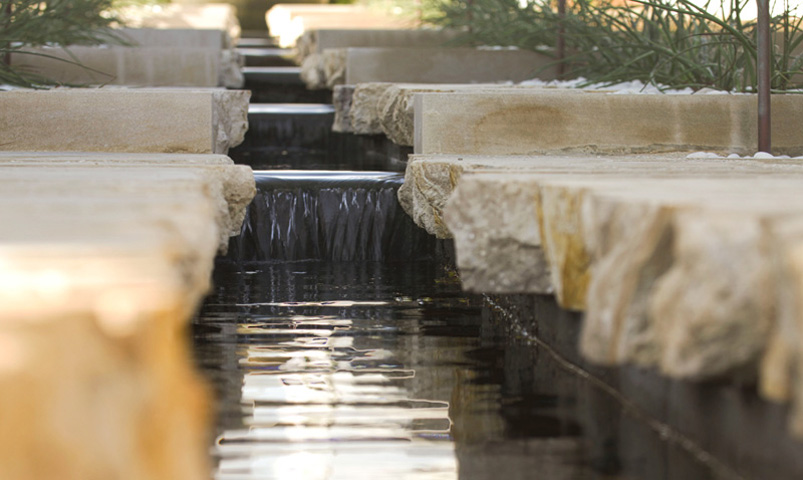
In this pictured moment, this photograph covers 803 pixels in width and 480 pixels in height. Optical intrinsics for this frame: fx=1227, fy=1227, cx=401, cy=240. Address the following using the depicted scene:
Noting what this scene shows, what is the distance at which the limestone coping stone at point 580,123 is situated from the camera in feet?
18.0

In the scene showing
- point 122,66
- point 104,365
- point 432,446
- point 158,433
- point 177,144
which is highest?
point 122,66

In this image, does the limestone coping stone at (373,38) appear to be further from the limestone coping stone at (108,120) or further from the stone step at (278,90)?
the limestone coping stone at (108,120)

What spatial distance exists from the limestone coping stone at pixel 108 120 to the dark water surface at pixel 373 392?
2.74ft

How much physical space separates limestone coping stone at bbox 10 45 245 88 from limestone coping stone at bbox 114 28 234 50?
2157 mm

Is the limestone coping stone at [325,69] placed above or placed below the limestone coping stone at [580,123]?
above

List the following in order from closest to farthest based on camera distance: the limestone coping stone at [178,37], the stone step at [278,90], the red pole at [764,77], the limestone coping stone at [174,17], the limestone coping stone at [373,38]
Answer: the red pole at [764,77]
the stone step at [278,90]
the limestone coping stone at [373,38]
the limestone coping stone at [178,37]
the limestone coping stone at [174,17]

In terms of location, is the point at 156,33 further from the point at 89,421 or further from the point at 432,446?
the point at 89,421

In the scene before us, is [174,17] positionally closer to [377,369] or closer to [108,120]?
[108,120]

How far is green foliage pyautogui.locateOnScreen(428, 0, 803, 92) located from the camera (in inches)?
231

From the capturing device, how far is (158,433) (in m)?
1.74

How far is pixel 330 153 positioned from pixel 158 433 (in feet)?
22.7

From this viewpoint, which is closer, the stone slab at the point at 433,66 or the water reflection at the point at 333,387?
the water reflection at the point at 333,387

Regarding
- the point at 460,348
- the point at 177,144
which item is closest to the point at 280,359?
the point at 460,348

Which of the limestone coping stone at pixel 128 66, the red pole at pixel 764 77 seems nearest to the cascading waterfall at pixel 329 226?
the red pole at pixel 764 77
